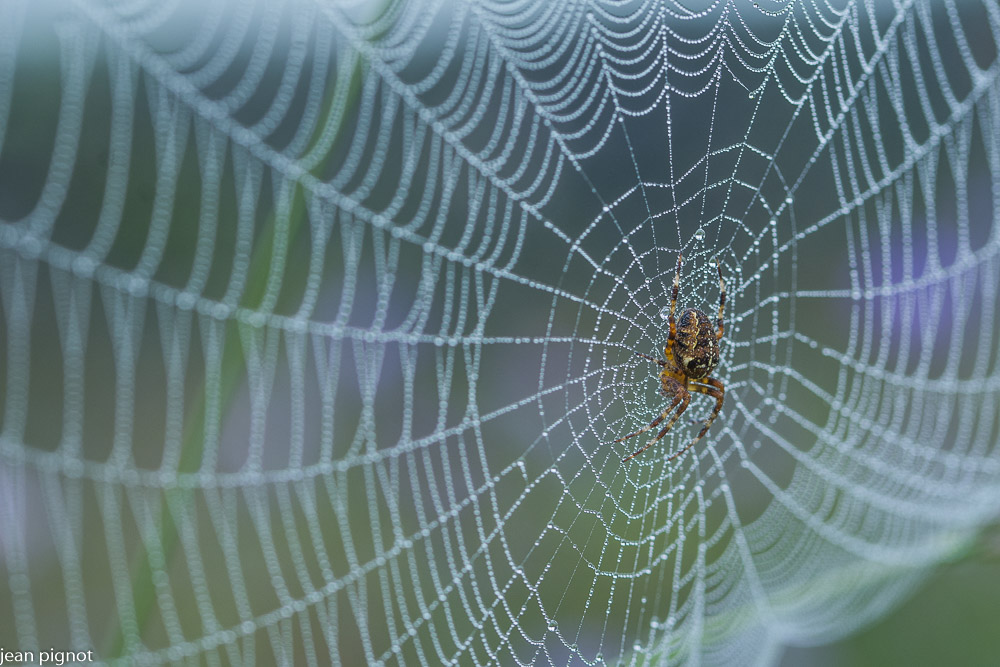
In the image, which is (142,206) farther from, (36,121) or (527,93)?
(527,93)

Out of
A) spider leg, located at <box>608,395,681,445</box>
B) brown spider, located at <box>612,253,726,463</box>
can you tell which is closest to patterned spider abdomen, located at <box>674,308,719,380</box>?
brown spider, located at <box>612,253,726,463</box>

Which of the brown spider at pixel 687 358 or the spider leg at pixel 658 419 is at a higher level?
the brown spider at pixel 687 358

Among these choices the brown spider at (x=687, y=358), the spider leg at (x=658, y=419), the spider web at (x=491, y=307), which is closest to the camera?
the spider web at (x=491, y=307)

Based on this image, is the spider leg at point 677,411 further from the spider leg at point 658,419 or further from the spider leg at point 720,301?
the spider leg at point 720,301

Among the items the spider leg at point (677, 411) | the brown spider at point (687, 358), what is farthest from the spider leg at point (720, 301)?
the spider leg at point (677, 411)

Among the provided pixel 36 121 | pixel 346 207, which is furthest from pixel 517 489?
pixel 36 121

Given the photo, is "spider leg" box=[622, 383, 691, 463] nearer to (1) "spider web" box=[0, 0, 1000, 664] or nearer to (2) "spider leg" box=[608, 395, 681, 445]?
(2) "spider leg" box=[608, 395, 681, 445]
